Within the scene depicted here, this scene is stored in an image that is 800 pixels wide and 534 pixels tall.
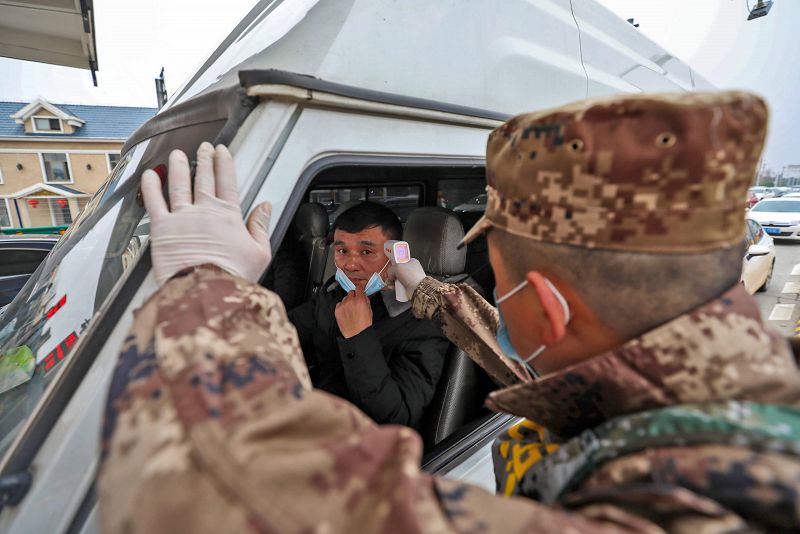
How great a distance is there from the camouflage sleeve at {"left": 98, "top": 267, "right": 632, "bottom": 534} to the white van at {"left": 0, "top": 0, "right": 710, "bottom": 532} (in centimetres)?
34

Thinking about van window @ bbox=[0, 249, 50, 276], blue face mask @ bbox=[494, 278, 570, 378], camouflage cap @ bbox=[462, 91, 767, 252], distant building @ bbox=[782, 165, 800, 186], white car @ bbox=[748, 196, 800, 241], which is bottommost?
distant building @ bbox=[782, 165, 800, 186]

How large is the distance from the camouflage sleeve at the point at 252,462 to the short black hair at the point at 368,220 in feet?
5.56

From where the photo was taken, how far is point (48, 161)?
21.2 metres

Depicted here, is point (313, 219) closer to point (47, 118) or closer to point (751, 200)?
point (751, 200)

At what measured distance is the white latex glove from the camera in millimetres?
884

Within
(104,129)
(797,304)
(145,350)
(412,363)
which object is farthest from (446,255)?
(104,129)

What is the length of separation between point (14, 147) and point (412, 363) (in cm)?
2799

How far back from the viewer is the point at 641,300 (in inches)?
27.6

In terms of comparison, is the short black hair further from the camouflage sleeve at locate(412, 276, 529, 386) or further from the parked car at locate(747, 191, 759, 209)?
the parked car at locate(747, 191, 759, 209)

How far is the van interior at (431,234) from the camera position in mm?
2084

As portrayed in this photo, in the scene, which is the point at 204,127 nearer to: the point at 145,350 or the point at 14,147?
the point at 145,350

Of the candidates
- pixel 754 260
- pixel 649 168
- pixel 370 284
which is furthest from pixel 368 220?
pixel 754 260

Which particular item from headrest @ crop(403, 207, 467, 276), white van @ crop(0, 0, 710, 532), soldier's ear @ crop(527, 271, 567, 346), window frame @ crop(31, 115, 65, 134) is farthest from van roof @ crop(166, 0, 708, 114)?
window frame @ crop(31, 115, 65, 134)

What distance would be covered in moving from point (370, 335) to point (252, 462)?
1.30 metres
